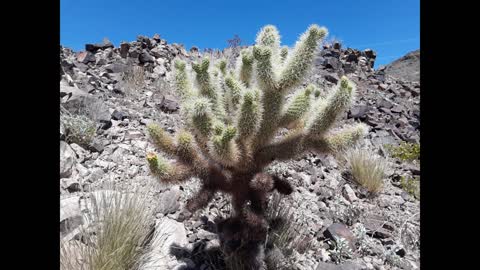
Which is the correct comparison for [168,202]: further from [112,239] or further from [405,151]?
[405,151]

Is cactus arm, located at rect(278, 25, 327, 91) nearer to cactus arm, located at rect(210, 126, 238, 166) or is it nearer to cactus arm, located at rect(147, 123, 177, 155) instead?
cactus arm, located at rect(210, 126, 238, 166)

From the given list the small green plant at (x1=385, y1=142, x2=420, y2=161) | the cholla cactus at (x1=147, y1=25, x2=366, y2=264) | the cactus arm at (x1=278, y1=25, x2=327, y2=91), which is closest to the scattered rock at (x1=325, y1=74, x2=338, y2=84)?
the small green plant at (x1=385, y1=142, x2=420, y2=161)

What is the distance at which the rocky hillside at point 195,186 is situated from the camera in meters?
3.17

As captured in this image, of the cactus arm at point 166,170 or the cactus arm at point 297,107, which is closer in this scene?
the cactus arm at point 166,170

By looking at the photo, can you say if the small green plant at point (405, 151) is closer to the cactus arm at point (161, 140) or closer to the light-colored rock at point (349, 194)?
the light-colored rock at point (349, 194)

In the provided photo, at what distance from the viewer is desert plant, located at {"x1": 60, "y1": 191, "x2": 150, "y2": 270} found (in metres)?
2.47

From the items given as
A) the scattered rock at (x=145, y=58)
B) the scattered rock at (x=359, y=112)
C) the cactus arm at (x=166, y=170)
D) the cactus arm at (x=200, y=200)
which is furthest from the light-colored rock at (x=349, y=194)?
the scattered rock at (x=145, y=58)

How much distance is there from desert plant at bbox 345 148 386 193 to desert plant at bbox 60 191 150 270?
10.1 feet

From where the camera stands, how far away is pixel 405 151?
20.9ft

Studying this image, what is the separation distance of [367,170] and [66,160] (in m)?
3.70

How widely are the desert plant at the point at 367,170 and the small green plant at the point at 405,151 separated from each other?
1.29 m

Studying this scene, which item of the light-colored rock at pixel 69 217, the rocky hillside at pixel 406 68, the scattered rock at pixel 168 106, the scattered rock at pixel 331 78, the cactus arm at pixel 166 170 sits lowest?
the light-colored rock at pixel 69 217
